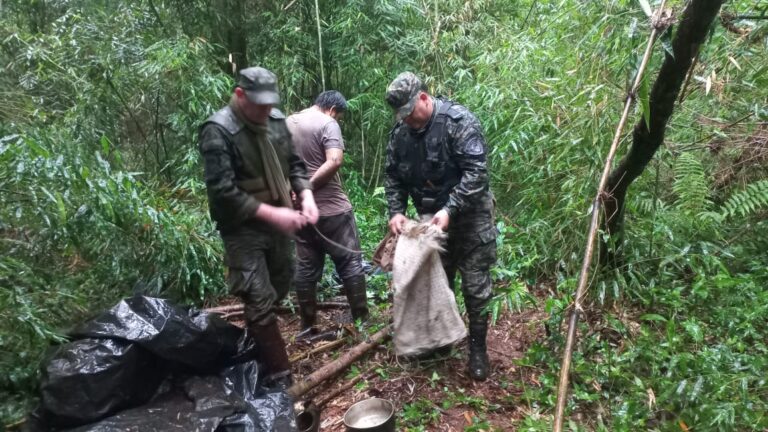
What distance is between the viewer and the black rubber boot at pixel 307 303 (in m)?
3.54

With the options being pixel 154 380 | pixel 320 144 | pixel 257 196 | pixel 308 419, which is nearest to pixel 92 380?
pixel 154 380

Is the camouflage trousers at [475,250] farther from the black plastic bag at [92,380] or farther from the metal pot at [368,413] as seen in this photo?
the black plastic bag at [92,380]

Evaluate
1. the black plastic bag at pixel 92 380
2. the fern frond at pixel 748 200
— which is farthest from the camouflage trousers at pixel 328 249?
the fern frond at pixel 748 200

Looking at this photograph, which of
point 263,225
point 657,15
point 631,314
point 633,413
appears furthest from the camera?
point 631,314

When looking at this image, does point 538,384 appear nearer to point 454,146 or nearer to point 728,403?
point 728,403

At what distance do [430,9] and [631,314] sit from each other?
157 inches

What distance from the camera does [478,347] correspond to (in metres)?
2.91

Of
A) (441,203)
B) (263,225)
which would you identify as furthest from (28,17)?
(441,203)

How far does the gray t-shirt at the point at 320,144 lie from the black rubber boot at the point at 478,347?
123 cm

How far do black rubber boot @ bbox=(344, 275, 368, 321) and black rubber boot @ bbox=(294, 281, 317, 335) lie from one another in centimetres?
25

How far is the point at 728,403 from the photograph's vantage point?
219 centimetres

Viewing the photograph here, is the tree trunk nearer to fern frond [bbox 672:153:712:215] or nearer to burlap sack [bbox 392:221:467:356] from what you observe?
fern frond [bbox 672:153:712:215]

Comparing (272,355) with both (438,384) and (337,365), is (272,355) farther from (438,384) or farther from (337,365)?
(438,384)

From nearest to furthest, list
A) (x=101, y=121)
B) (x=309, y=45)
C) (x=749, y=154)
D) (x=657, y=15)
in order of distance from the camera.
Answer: (x=657, y=15), (x=749, y=154), (x=101, y=121), (x=309, y=45)
